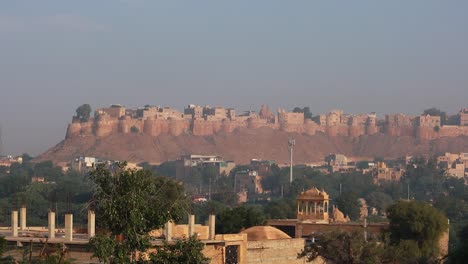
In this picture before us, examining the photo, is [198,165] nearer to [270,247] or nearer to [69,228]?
[270,247]

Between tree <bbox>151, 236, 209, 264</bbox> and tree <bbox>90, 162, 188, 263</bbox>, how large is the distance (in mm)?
328

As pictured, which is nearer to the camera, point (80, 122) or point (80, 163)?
point (80, 163)

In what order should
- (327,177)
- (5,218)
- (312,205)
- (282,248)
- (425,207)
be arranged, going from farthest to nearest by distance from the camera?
(327,177) < (5,218) < (312,205) < (425,207) < (282,248)

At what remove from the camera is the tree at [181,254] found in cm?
1895

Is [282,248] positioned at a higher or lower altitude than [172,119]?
lower

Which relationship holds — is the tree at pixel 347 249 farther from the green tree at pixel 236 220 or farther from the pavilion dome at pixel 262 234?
the green tree at pixel 236 220

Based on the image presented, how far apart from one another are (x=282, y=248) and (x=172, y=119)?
166338 millimetres

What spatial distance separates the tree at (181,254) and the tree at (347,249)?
9356 mm

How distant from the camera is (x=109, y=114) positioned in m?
194

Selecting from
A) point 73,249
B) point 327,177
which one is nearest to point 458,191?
point 327,177

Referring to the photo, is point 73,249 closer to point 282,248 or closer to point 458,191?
point 282,248

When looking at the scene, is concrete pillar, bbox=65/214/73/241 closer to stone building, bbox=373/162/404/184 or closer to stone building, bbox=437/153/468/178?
stone building, bbox=373/162/404/184

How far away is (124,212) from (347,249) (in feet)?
33.7

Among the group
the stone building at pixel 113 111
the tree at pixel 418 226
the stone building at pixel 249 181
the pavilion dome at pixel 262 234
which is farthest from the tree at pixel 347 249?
the stone building at pixel 113 111
